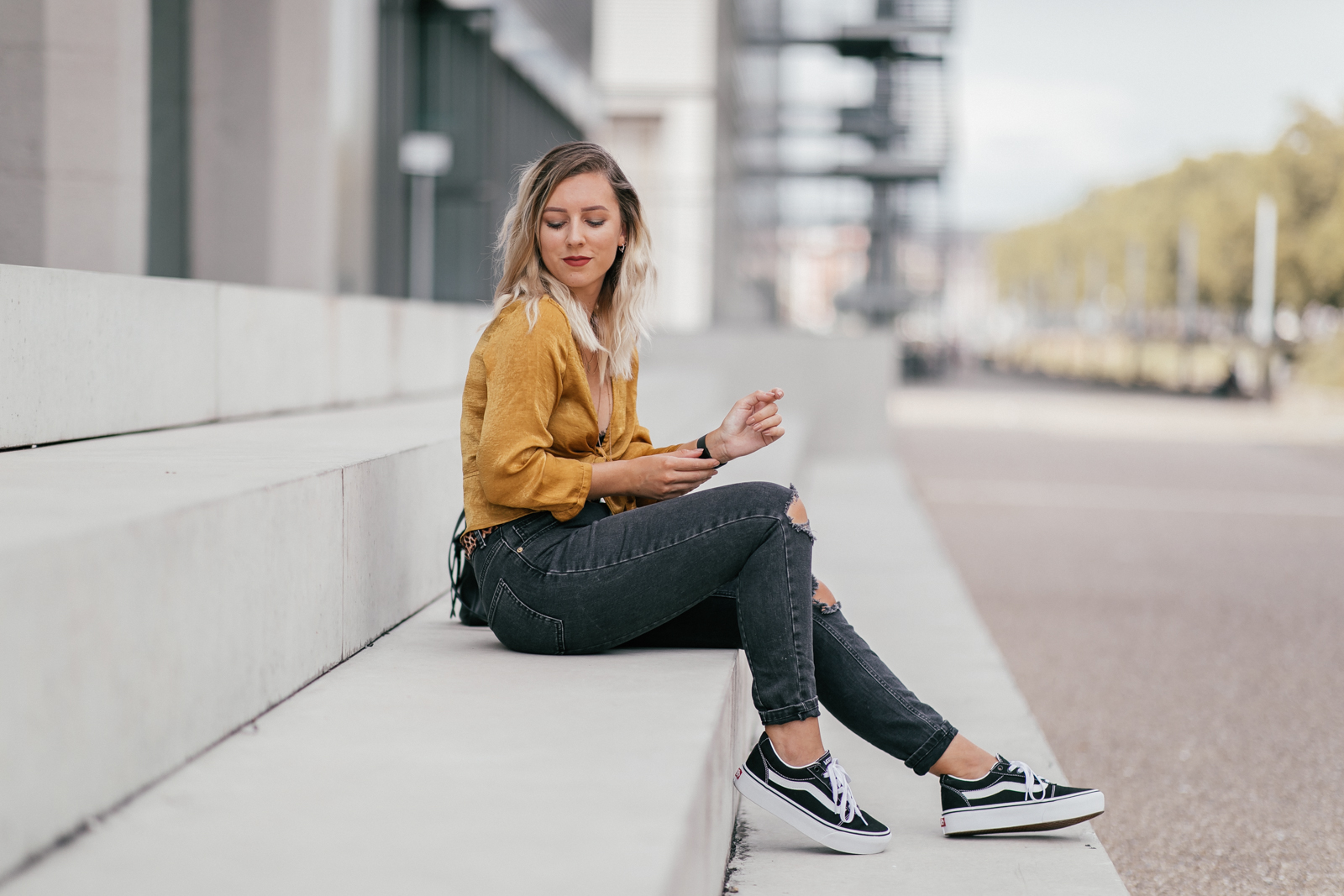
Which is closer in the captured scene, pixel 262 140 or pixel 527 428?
pixel 527 428

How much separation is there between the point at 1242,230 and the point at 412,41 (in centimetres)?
4558

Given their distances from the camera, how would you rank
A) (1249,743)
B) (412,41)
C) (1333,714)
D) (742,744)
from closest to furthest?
(742,744) < (1249,743) < (1333,714) < (412,41)

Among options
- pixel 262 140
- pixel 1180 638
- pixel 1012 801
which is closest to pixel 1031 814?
pixel 1012 801

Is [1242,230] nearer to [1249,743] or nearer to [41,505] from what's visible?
[1249,743]

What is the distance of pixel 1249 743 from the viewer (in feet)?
16.5

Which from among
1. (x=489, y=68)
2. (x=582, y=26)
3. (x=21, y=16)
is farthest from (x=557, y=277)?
(x=582, y=26)

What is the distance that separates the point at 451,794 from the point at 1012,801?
1.64 m

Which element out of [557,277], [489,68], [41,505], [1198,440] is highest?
[489,68]

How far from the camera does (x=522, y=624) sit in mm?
3090

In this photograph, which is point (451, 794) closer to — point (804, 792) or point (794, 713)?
point (794, 713)

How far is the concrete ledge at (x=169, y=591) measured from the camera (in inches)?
74.9

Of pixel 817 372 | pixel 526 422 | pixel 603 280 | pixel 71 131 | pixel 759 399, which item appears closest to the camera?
pixel 526 422

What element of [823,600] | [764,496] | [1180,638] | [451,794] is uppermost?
[764,496]

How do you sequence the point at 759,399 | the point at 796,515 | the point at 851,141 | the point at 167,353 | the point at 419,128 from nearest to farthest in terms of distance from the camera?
the point at 796,515 < the point at 759,399 < the point at 167,353 < the point at 419,128 < the point at 851,141
